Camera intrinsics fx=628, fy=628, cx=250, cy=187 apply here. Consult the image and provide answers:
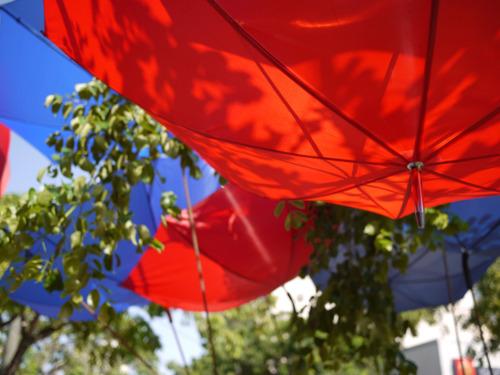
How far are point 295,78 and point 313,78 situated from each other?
0.19ft

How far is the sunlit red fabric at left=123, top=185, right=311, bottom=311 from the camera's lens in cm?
449

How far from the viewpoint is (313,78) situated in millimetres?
1931

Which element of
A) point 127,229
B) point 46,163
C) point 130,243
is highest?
point 46,163

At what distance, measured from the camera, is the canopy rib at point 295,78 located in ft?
5.85

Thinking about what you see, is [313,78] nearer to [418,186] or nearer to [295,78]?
[295,78]

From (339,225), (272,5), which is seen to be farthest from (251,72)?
(339,225)

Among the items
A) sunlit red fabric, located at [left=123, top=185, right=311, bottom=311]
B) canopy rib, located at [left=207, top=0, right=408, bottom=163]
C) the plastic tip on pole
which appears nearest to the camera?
canopy rib, located at [left=207, top=0, right=408, bottom=163]

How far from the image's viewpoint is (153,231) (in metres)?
4.46

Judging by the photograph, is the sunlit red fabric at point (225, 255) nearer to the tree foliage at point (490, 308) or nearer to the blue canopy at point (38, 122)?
the blue canopy at point (38, 122)

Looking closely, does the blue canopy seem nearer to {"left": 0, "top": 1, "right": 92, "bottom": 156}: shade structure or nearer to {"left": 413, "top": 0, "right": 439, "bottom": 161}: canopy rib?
{"left": 0, "top": 1, "right": 92, "bottom": 156}: shade structure

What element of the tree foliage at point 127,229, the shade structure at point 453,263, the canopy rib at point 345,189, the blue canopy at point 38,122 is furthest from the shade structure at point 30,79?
the shade structure at point 453,263

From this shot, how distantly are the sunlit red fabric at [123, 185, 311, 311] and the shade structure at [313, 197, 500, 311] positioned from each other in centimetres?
43

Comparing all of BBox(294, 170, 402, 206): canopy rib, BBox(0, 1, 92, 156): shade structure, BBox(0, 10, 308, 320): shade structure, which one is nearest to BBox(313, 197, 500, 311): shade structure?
BBox(0, 10, 308, 320): shade structure

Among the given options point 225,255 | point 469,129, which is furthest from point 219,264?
point 469,129
